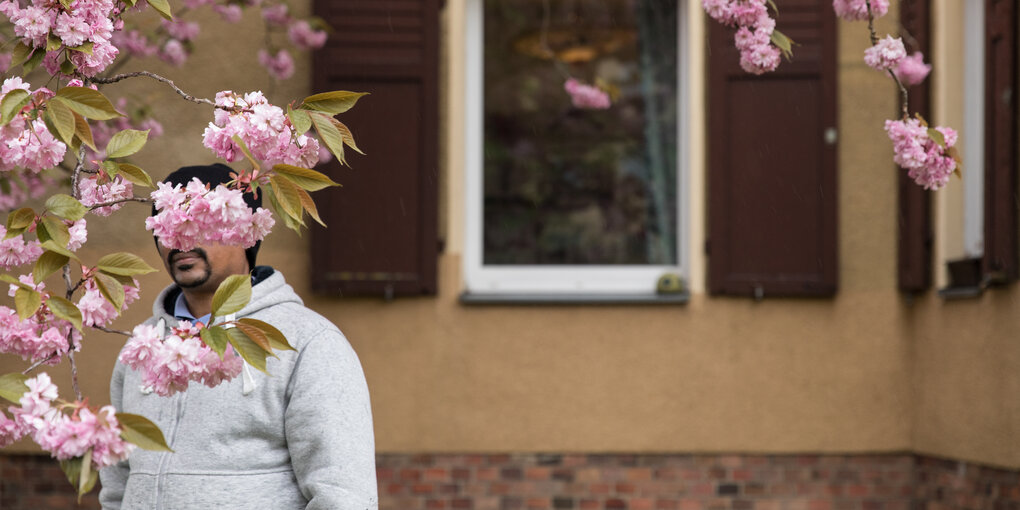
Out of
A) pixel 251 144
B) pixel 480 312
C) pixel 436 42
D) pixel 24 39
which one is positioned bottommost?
pixel 480 312

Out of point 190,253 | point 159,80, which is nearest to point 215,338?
point 159,80

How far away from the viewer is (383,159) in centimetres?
574

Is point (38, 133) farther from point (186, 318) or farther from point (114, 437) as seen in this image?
point (186, 318)

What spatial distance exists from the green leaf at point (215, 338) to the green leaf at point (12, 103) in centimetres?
43

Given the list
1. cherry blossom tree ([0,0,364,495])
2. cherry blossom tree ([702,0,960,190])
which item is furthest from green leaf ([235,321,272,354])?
cherry blossom tree ([702,0,960,190])

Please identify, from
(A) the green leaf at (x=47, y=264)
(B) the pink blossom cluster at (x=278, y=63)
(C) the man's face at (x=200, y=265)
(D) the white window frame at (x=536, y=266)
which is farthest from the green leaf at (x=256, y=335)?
(D) the white window frame at (x=536, y=266)

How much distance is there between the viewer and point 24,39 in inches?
87.6

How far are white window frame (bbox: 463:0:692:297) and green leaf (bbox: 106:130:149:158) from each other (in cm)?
392

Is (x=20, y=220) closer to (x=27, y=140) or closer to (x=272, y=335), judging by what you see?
(x=27, y=140)

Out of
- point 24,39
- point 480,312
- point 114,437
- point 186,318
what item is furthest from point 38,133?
point 480,312

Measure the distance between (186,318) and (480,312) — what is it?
9.80ft

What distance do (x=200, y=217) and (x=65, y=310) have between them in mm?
254

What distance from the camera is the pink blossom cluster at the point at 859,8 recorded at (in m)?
3.44

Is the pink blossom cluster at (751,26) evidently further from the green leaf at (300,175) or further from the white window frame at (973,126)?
the white window frame at (973,126)
